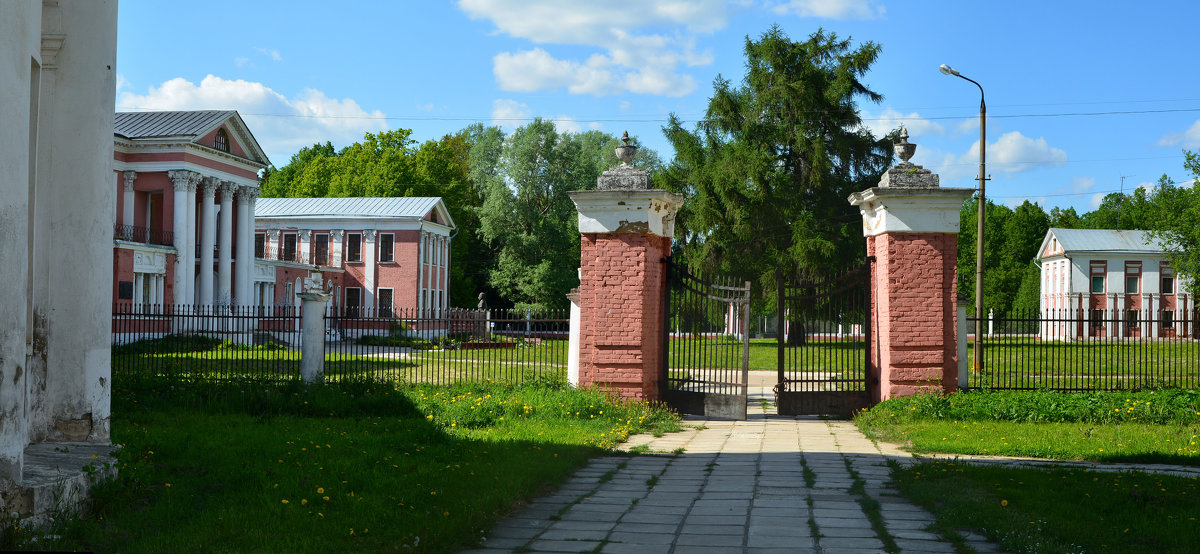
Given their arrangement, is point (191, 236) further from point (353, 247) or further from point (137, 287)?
point (353, 247)

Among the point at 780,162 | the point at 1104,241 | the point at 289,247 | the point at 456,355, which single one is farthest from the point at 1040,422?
the point at 1104,241

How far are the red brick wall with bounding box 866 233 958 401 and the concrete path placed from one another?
1.82m

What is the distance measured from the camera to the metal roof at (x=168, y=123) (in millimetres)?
33344

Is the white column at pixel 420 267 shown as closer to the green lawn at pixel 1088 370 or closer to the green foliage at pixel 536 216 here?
the green foliage at pixel 536 216

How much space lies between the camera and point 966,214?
65750 millimetres

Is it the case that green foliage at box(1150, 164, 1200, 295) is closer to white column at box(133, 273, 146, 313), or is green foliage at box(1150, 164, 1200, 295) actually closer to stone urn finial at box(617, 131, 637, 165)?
stone urn finial at box(617, 131, 637, 165)

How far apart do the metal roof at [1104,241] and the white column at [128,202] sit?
4868 cm

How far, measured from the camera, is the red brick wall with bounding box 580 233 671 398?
39.3ft

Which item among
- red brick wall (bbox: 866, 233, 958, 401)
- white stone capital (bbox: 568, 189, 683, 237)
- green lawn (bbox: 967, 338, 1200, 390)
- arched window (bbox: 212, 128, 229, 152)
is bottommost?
green lawn (bbox: 967, 338, 1200, 390)

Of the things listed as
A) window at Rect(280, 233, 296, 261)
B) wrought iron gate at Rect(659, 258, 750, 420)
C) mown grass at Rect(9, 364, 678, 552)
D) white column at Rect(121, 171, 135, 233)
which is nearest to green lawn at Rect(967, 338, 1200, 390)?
wrought iron gate at Rect(659, 258, 750, 420)

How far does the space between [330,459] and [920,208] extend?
7867mm

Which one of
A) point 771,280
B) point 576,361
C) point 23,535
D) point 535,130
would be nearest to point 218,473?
point 23,535

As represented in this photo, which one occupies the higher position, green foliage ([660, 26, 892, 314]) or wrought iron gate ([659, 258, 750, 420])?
green foliage ([660, 26, 892, 314])

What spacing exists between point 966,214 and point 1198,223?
25.3 m
